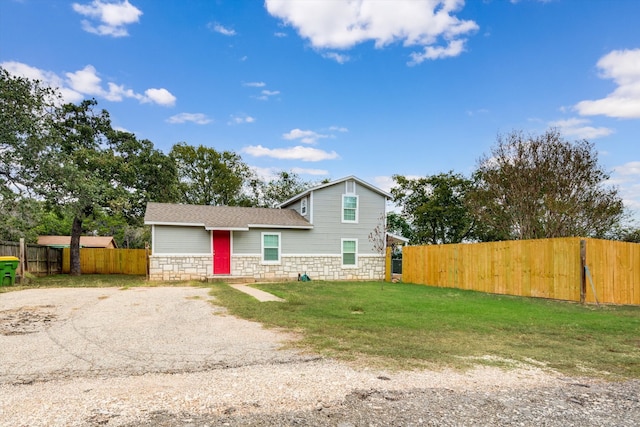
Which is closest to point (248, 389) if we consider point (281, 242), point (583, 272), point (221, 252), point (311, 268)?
point (583, 272)

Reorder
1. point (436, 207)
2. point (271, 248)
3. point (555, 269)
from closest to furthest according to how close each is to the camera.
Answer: point (555, 269)
point (271, 248)
point (436, 207)

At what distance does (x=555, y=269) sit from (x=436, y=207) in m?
17.0

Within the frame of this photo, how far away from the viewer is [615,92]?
16.5 m

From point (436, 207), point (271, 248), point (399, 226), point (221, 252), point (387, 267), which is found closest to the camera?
point (221, 252)

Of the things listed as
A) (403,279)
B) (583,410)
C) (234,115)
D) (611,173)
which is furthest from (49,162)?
(611,173)

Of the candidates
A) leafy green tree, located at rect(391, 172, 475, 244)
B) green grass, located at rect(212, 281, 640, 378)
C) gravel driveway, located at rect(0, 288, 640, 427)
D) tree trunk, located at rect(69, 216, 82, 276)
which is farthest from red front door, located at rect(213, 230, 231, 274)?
leafy green tree, located at rect(391, 172, 475, 244)

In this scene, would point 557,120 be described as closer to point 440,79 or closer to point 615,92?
point 615,92

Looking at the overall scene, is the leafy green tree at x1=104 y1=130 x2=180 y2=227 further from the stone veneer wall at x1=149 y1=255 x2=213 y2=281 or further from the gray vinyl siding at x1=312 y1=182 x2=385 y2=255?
the gray vinyl siding at x1=312 y1=182 x2=385 y2=255

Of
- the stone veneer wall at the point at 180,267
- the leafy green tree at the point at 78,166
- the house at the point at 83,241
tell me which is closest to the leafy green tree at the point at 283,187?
the house at the point at 83,241

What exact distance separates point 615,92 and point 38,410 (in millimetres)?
20923

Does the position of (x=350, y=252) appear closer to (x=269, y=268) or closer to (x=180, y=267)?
(x=269, y=268)

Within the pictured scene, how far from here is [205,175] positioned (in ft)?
112

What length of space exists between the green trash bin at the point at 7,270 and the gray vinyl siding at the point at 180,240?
15.6ft

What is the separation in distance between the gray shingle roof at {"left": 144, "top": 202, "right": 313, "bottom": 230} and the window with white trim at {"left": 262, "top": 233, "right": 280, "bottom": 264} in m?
0.58
